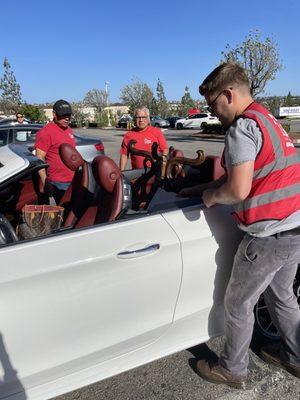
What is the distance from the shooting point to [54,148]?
4551mm

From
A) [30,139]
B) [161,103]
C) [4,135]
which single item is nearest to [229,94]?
[30,139]

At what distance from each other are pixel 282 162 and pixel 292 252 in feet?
1.64

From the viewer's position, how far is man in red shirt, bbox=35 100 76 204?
14.5 ft

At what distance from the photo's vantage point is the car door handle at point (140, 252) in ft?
6.56

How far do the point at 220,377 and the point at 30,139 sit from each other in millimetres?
7811

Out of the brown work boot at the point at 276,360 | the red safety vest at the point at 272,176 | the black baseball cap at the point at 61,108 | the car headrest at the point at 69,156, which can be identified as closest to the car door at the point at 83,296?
the red safety vest at the point at 272,176

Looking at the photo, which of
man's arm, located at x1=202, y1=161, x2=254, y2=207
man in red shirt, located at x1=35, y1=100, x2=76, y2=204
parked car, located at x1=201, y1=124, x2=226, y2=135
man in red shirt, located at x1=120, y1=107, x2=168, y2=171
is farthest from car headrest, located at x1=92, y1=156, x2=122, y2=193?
parked car, located at x1=201, y1=124, x2=226, y2=135

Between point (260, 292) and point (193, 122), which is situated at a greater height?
point (260, 292)

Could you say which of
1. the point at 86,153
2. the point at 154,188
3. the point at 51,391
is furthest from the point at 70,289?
the point at 86,153

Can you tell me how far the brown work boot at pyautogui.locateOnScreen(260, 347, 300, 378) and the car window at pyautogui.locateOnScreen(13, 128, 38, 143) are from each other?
757cm

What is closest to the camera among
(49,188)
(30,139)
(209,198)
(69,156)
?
(209,198)

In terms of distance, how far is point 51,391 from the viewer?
1.97 m

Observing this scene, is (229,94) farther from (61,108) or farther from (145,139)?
(61,108)

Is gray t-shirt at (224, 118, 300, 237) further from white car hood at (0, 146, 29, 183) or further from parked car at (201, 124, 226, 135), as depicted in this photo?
parked car at (201, 124, 226, 135)
